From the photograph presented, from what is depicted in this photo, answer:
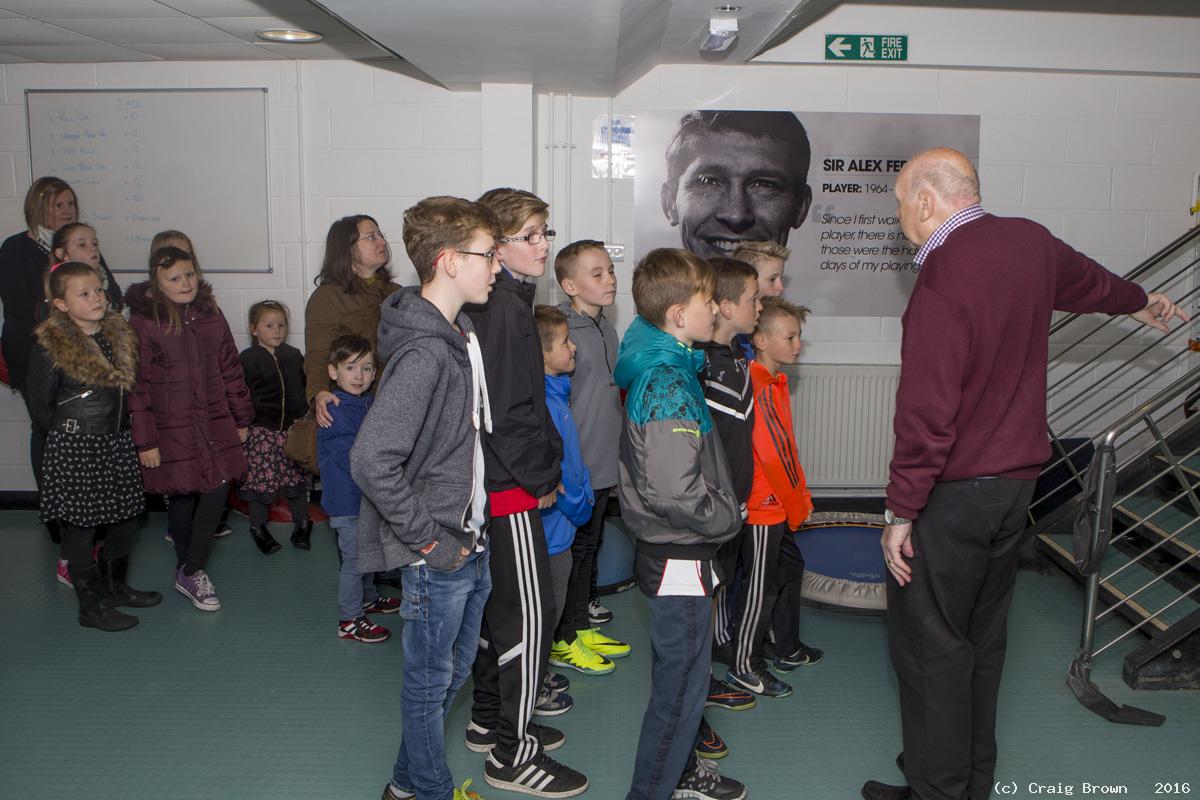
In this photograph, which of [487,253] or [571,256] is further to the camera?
[571,256]

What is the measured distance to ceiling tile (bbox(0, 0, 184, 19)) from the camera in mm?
3959

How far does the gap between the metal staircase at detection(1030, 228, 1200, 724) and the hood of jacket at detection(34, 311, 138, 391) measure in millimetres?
3436

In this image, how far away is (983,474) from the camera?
2.25 meters

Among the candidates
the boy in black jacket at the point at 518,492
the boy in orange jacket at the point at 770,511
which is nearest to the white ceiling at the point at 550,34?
the boy in black jacket at the point at 518,492

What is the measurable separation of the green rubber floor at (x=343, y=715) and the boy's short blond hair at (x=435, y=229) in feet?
4.85

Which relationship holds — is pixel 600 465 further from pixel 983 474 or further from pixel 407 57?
pixel 407 57

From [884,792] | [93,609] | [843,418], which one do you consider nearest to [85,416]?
[93,609]

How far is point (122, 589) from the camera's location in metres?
4.03

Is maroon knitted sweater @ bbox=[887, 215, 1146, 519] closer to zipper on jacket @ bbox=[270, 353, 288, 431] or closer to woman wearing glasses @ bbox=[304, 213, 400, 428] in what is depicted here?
woman wearing glasses @ bbox=[304, 213, 400, 428]

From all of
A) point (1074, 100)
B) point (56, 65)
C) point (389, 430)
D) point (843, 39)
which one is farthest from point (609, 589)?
point (56, 65)

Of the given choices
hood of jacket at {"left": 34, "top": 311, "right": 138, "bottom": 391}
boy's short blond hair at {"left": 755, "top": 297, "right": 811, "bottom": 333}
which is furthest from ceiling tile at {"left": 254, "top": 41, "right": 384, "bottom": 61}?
boy's short blond hair at {"left": 755, "top": 297, "right": 811, "bottom": 333}

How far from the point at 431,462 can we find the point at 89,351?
2.09m

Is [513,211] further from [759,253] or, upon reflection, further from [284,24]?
[284,24]

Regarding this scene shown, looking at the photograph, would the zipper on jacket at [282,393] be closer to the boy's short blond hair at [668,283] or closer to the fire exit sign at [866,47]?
the boy's short blond hair at [668,283]
